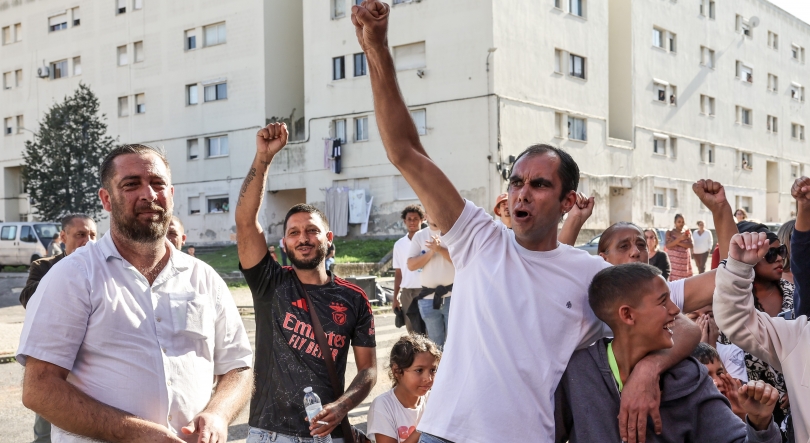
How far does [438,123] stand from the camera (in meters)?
31.7

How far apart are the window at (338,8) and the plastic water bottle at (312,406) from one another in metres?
31.9

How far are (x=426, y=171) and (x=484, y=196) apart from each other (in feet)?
90.6

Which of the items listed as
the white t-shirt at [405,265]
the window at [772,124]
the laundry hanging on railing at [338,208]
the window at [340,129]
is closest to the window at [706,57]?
the window at [772,124]

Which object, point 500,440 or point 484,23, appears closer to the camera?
point 500,440

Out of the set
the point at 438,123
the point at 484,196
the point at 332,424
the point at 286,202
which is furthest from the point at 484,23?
the point at 332,424

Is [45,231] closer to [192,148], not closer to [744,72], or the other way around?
[192,148]

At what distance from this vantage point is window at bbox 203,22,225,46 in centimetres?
3731

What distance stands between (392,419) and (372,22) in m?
2.70

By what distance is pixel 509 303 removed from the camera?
2748 millimetres

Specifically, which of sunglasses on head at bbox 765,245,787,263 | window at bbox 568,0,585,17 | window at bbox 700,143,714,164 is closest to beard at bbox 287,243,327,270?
sunglasses on head at bbox 765,245,787,263

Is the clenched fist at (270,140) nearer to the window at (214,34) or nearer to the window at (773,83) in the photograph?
the window at (214,34)

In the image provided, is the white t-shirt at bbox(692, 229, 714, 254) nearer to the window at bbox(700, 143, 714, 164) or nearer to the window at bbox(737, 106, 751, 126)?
the window at bbox(700, 143, 714, 164)

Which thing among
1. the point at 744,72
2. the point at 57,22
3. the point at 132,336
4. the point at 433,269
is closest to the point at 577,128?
the point at 744,72

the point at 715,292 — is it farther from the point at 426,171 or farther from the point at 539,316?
the point at 426,171
